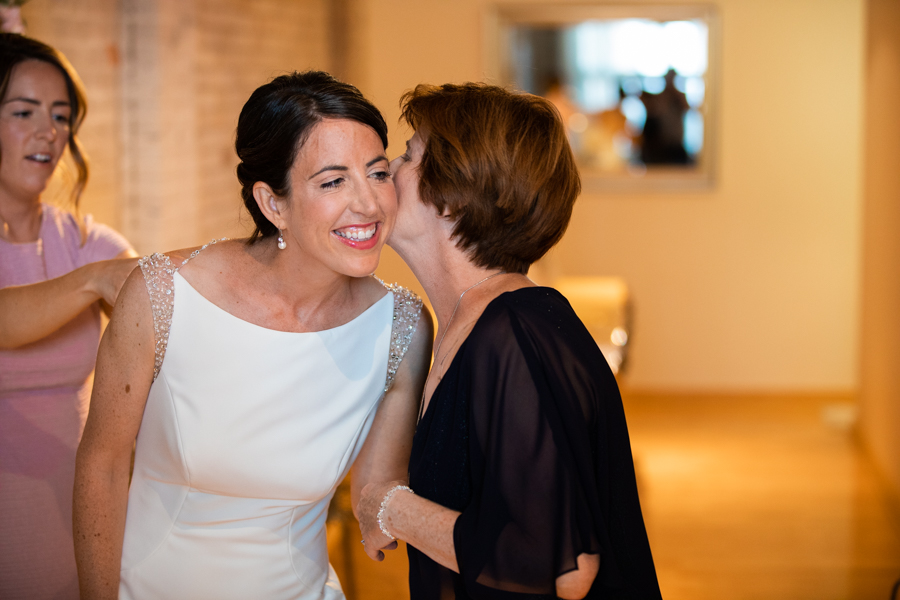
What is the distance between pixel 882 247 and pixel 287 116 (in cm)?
413

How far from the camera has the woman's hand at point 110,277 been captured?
1811 millimetres

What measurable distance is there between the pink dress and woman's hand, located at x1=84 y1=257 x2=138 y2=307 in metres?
0.38

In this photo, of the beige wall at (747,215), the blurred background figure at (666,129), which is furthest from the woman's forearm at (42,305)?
the blurred background figure at (666,129)

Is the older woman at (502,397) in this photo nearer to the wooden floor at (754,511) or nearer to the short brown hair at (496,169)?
the short brown hair at (496,169)

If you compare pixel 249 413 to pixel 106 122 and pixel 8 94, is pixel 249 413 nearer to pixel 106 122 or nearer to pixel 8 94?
pixel 8 94

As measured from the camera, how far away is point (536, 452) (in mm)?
1333

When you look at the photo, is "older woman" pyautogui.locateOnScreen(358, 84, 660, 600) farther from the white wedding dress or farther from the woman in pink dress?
the woman in pink dress

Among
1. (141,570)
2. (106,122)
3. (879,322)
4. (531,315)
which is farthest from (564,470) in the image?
(879,322)

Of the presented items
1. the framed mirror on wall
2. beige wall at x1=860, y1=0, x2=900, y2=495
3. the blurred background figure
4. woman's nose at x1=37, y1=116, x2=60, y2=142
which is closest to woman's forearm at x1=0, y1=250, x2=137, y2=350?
woman's nose at x1=37, y1=116, x2=60, y2=142

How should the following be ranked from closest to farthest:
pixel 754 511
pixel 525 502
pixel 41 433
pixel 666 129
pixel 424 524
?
pixel 525 502 < pixel 424 524 < pixel 41 433 < pixel 754 511 < pixel 666 129

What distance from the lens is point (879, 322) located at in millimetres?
4848

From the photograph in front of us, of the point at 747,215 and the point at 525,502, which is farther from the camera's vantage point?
the point at 747,215

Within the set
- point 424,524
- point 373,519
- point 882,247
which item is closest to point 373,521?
point 373,519

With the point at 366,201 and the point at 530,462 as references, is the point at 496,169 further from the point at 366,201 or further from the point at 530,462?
the point at 530,462
